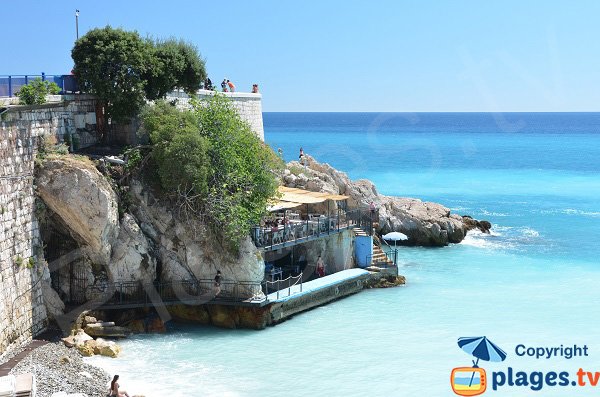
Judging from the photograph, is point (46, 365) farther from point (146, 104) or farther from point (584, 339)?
point (584, 339)

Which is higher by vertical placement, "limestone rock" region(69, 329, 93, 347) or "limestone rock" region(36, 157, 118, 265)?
A: "limestone rock" region(36, 157, 118, 265)

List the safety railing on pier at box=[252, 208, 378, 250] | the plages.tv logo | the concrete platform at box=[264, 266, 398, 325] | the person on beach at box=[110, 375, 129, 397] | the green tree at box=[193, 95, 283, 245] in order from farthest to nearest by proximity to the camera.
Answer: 1. the safety railing on pier at box=[252, 208, 378, 250]
2. the concrete platform at box=[264, 266, 398, 325]
3. the green tree at box=[193, 95, 283, 245]
4. the plages.tv logo
5. the person on beach at box=[110, 375, 129, 397]

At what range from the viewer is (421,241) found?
46938mm

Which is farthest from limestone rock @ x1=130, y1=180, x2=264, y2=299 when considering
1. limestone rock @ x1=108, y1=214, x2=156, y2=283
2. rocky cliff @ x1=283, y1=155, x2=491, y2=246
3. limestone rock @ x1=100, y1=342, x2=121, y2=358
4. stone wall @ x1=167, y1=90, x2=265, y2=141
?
rocky cliff @ x1=283, y1=155, x2=491, y2=246

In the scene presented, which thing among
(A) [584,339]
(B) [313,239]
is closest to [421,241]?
Result: (B) [313,239]

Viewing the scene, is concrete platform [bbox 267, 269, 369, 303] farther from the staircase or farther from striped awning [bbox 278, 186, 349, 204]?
striped awning [bbox 278, 186, 349, 204]

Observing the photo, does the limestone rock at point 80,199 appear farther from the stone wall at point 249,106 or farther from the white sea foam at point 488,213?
the white sea foam at point 488,213

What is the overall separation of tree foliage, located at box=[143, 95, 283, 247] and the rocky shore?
7194mm

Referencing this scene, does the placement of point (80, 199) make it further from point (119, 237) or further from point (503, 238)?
point (503, 238)

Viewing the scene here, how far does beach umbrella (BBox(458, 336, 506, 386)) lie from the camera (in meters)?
26.9

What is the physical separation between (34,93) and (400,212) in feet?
86.5

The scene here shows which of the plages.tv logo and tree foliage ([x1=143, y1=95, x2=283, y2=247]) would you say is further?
tree foliage ([x1=143, y1=95, x2=283, y2=247])

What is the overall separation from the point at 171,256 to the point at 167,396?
7772mm

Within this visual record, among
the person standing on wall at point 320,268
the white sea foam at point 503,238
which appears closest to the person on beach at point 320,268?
the person standing on wall at point 320,268
